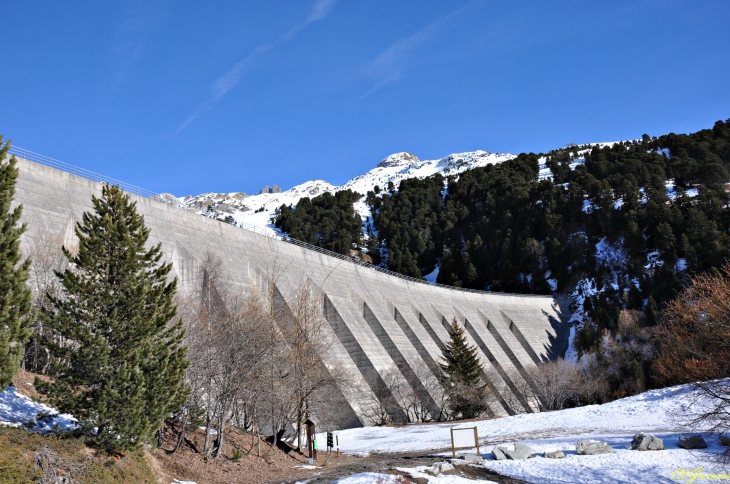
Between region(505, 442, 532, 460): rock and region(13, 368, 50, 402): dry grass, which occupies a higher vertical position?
region(13, 368, 50, 402): dry grass

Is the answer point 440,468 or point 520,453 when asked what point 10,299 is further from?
point 520,453

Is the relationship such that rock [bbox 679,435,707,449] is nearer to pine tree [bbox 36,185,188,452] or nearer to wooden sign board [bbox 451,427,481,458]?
wooden sign board [bbox 451,427,481,458]

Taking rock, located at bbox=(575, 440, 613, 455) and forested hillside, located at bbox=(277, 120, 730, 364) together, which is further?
forested hillside, located at bbox=(277, 120, 730, 364)

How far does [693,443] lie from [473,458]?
7.47 metres

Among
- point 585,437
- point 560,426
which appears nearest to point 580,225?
point 560,426

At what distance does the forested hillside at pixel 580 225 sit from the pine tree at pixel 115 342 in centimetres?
6075

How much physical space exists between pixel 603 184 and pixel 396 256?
39.1 m

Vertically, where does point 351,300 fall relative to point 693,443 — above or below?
above

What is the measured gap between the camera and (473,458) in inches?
744

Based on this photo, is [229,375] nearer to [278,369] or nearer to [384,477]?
[278,369]

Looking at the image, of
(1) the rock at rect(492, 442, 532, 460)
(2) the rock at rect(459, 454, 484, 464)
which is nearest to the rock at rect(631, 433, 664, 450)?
(1) the rock at rect(492, 442, 532, 460)

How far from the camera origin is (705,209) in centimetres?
7994

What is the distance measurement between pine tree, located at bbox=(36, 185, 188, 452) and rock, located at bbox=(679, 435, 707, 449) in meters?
16.4

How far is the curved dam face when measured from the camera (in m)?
30.8
